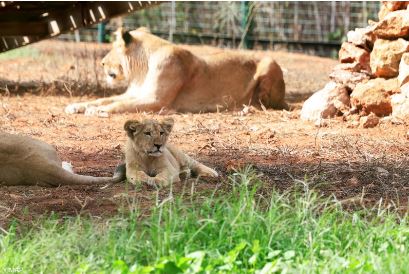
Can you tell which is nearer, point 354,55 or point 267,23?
point 354,55

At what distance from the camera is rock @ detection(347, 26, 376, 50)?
9227mm

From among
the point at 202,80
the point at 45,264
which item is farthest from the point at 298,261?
the point at 202,80

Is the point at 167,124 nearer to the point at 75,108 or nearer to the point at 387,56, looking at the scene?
the point at 387,56

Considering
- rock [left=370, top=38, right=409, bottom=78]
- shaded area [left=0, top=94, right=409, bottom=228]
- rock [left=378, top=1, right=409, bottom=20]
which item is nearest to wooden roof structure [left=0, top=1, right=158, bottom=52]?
shaded area [left=0, top=94, right=409, bottom=228]

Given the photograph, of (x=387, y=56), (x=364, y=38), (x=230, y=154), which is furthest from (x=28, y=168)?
(x=364, y=38)

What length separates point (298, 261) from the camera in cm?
431

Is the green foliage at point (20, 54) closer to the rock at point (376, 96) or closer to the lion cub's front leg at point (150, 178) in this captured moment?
the rock at point (376, 96)

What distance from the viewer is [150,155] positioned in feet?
20.4

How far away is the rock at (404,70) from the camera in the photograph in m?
8.59

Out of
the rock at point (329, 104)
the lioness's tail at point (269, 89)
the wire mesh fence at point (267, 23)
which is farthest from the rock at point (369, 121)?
the wire mesh fence at point (267, 23)

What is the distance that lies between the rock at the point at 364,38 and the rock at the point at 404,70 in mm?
607

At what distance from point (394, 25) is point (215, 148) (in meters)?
2.31

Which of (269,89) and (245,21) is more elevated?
(245,21)

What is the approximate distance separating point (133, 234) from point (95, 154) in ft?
10.1
